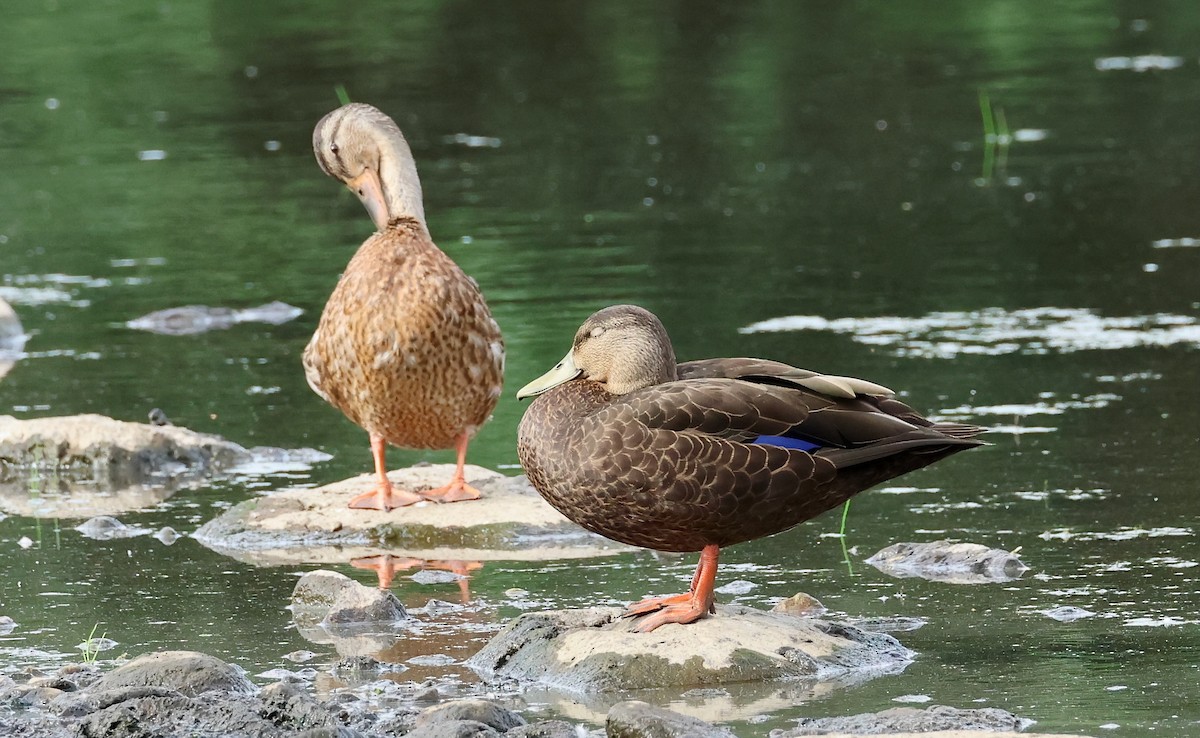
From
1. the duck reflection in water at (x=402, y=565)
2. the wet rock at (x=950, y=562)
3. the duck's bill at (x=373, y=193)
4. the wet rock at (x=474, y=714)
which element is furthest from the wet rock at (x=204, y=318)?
the wet rock at (x=474, y=714)

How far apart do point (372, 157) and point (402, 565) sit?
186 centimetres

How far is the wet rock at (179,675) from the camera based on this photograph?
5.93 m

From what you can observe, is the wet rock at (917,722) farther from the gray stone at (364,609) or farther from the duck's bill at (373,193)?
the duck's bill at (373,193)

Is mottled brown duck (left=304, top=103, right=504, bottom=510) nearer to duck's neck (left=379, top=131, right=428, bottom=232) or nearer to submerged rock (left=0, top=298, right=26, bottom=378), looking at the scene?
duck's neck (left=379, top=131, right=428, bottom=232)

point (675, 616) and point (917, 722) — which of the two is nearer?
point (917, 722)

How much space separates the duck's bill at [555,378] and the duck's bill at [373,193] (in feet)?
7.28

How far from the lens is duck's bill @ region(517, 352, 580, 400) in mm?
6496

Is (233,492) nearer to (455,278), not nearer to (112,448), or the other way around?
(112,448)

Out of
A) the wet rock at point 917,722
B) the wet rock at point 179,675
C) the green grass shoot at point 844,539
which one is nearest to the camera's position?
the wet rock at point 917,722

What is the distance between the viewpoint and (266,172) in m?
18.2

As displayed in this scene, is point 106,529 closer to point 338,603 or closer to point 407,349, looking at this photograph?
point 407,349

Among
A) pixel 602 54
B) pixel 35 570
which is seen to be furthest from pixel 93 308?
pixel 602 54

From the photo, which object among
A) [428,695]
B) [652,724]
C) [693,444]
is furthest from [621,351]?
[652,724]

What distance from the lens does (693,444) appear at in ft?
20.0
